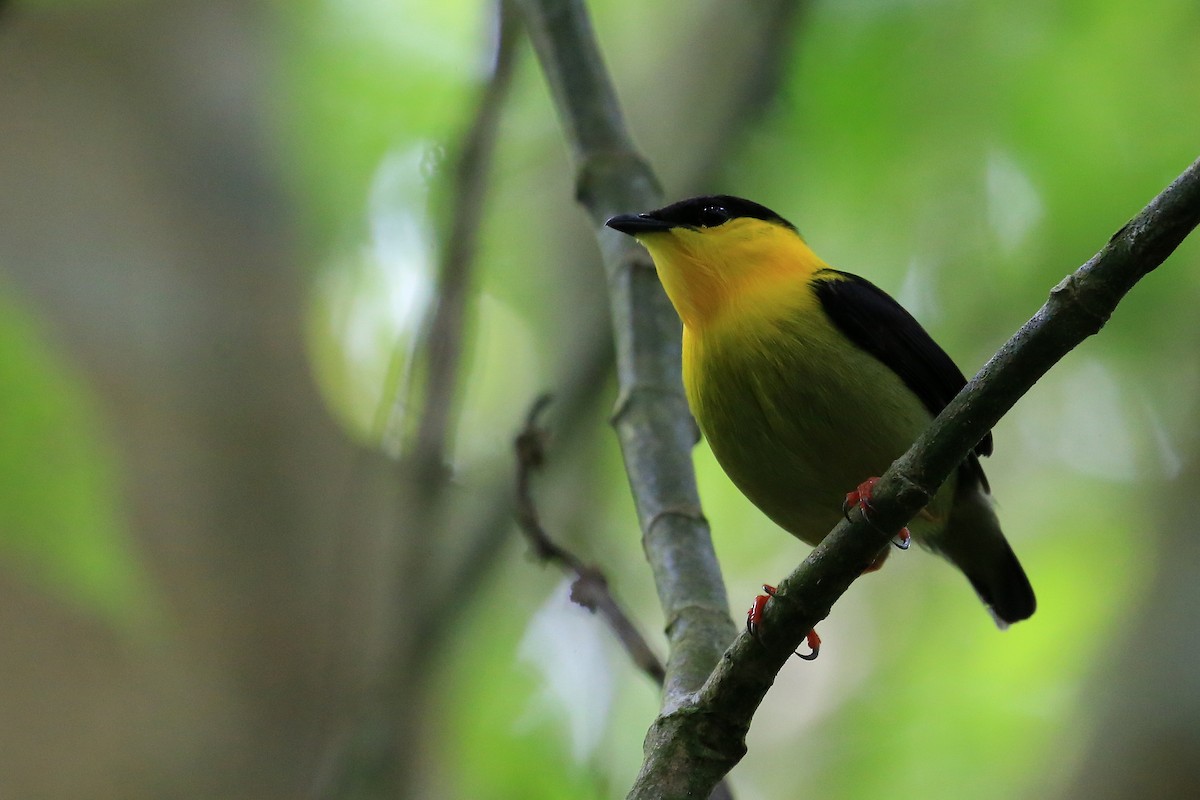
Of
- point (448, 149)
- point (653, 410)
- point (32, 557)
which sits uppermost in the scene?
point (448, 149)

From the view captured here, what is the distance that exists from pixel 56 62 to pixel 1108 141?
531 cm

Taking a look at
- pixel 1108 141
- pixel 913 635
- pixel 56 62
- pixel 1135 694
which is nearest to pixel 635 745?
pixel 913 635

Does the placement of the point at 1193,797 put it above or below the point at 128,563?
below

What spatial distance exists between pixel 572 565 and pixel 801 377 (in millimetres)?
910

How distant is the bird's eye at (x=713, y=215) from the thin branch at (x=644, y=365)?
0.78 feet

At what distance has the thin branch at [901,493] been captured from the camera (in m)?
1.88

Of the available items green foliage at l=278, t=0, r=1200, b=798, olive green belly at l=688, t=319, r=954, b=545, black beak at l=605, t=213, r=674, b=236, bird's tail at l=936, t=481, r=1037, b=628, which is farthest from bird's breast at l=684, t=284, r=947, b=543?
green foliage at l=278, t=0, r=1200, b=798

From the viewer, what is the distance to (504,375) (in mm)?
6203

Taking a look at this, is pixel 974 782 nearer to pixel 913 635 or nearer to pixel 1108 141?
pixel 913 635

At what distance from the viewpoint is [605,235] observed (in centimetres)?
390

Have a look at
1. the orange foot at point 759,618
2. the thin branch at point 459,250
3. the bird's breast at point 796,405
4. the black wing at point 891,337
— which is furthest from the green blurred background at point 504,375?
the black wing at point 891,337

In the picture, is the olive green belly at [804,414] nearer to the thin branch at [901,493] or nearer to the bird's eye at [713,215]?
the bird's eye at [713,215]

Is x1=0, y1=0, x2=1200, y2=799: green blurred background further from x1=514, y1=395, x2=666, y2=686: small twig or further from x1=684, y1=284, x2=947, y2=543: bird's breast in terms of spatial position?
x1=684, y1=284, x2=947, y2=543: bird's breast

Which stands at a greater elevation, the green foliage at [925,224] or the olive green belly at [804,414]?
the green foliage at [925,224]
